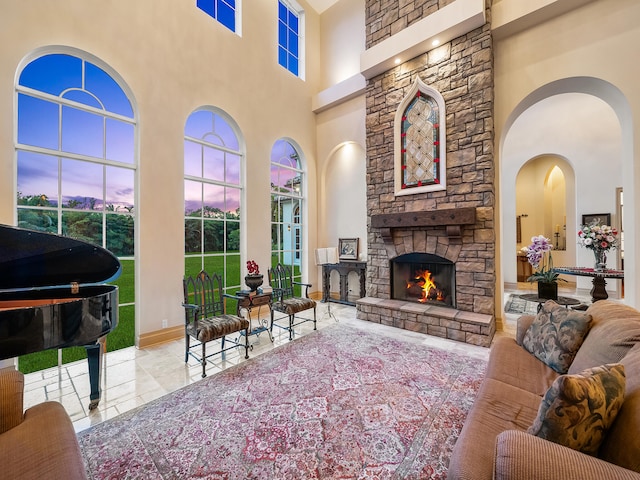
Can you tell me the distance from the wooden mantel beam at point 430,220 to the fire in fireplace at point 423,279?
558mm

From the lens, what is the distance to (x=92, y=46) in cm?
320

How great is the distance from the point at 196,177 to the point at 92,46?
1.85m

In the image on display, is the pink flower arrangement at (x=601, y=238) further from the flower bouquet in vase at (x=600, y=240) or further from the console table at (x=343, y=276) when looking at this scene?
the console table at (x=343, y=276)

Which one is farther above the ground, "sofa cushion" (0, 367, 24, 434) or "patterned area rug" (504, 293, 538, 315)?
"sofa cushion" (0, 367, 24, 434)

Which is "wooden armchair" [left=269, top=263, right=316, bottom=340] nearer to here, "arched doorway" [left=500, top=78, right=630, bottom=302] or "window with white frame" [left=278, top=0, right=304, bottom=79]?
"arched doorway" [left=500, top=78, right=630, bottom=302]

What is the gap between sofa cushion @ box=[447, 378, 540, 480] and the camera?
3.58ft

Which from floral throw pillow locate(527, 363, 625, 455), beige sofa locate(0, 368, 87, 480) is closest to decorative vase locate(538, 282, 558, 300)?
floral throw pillow locate(527, 363, 625, 455)

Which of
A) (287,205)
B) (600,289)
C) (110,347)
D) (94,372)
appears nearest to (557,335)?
(600,289)

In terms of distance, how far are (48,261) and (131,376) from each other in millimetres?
1434

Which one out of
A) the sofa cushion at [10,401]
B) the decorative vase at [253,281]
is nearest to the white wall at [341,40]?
the decorative vase at [253,281]

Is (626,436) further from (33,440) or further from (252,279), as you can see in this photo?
(252,279)

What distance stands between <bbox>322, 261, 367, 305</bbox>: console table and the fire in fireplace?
2.72ft

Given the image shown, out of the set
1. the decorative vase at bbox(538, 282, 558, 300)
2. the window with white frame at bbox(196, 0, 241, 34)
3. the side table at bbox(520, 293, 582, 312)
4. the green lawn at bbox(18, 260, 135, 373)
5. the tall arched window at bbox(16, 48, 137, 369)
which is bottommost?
the green lawn at bbox(18, 260, 135, 373)

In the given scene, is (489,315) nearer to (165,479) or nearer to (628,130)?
(628,130)
